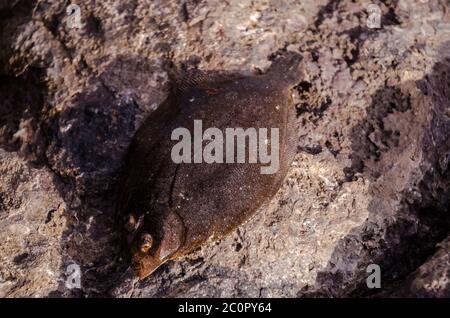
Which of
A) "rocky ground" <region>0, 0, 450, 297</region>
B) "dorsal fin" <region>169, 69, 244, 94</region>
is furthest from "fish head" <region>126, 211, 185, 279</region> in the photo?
"dorsal fin" <region>169, 69, 244, 94</region>

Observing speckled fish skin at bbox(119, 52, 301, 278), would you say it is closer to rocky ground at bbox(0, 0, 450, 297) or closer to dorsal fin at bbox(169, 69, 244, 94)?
dorsal fin at bbox(169, 69, 244, 94)

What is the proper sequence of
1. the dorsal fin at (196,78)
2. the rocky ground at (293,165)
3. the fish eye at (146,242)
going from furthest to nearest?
the dorsal fin at (196,78)
the rocky ground at (293,165)
the fish eye at (146,242)

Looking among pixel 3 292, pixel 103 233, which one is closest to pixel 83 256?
pixel 103 233

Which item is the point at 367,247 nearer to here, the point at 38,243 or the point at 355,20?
the point at 355,20

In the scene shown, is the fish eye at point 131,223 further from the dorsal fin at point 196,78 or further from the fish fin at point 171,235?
the dorsal fin at point 196,78

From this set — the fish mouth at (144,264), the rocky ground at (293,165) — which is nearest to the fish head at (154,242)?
the fish mouth at (144,264)

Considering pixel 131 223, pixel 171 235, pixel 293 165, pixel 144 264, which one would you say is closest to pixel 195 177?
pixel 171 235
